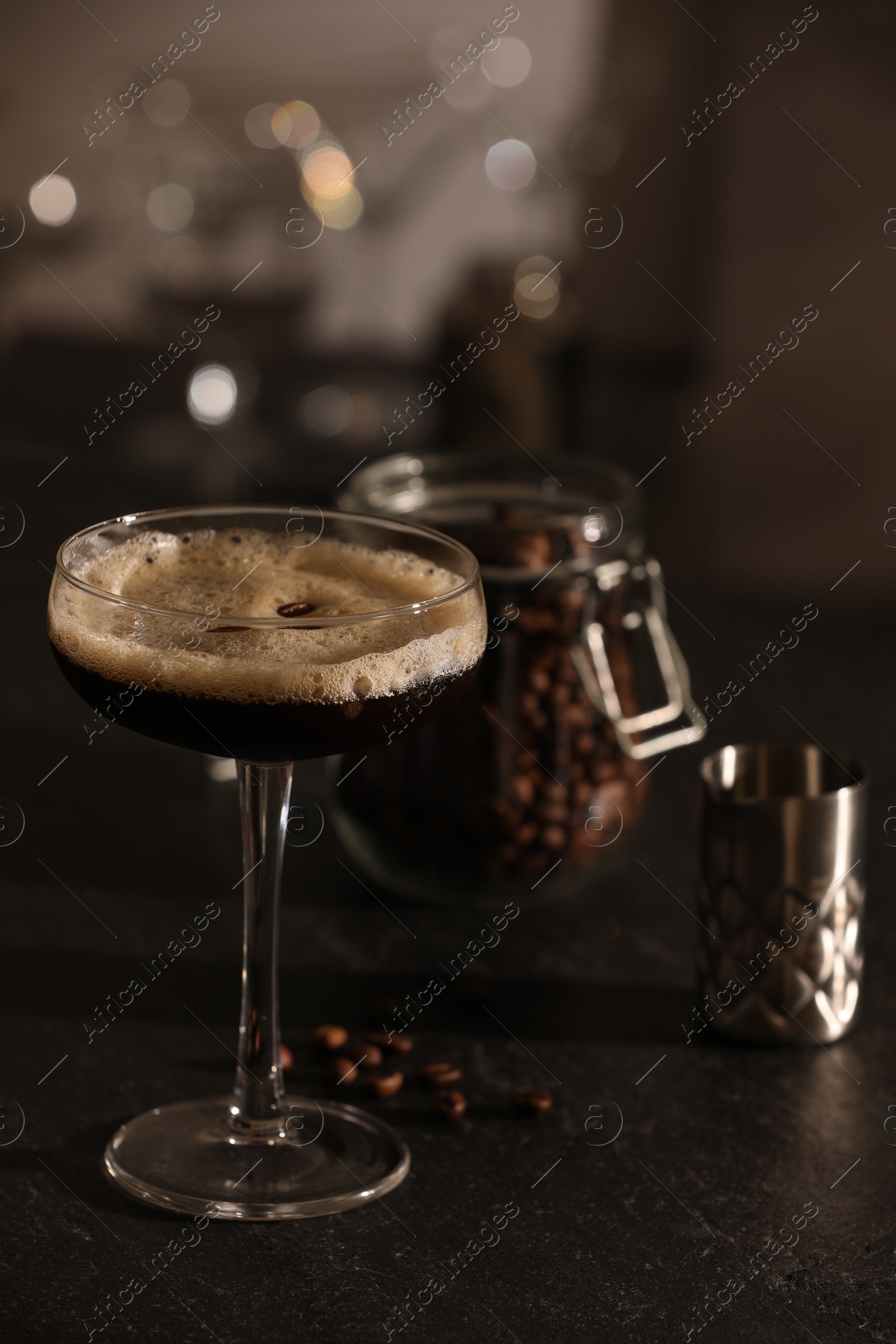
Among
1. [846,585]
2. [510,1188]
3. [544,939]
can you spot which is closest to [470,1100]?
[510,1188]

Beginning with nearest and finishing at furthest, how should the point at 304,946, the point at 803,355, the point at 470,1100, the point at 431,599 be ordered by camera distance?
the point at 431,599 < the point at 470,1100 < the point at 304,946 < the point at 803,355

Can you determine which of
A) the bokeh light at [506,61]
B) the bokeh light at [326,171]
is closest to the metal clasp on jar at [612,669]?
the bokeh light at [326,171]

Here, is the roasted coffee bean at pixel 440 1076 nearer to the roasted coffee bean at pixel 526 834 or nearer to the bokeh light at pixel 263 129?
the roasted coffee bean at pixel 526 834

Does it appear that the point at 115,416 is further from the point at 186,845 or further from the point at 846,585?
the point at 186,845

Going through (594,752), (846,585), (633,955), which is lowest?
(846,585)

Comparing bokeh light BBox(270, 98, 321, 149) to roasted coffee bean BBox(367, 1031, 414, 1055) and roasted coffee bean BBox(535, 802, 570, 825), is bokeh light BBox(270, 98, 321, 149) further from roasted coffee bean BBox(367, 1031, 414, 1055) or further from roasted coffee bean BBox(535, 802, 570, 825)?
roasted coffee bean BBox(367, 1031, 414, 1055)

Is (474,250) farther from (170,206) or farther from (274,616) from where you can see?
(274,616)

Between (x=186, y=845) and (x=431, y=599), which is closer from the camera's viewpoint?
(x=431, y=599)
